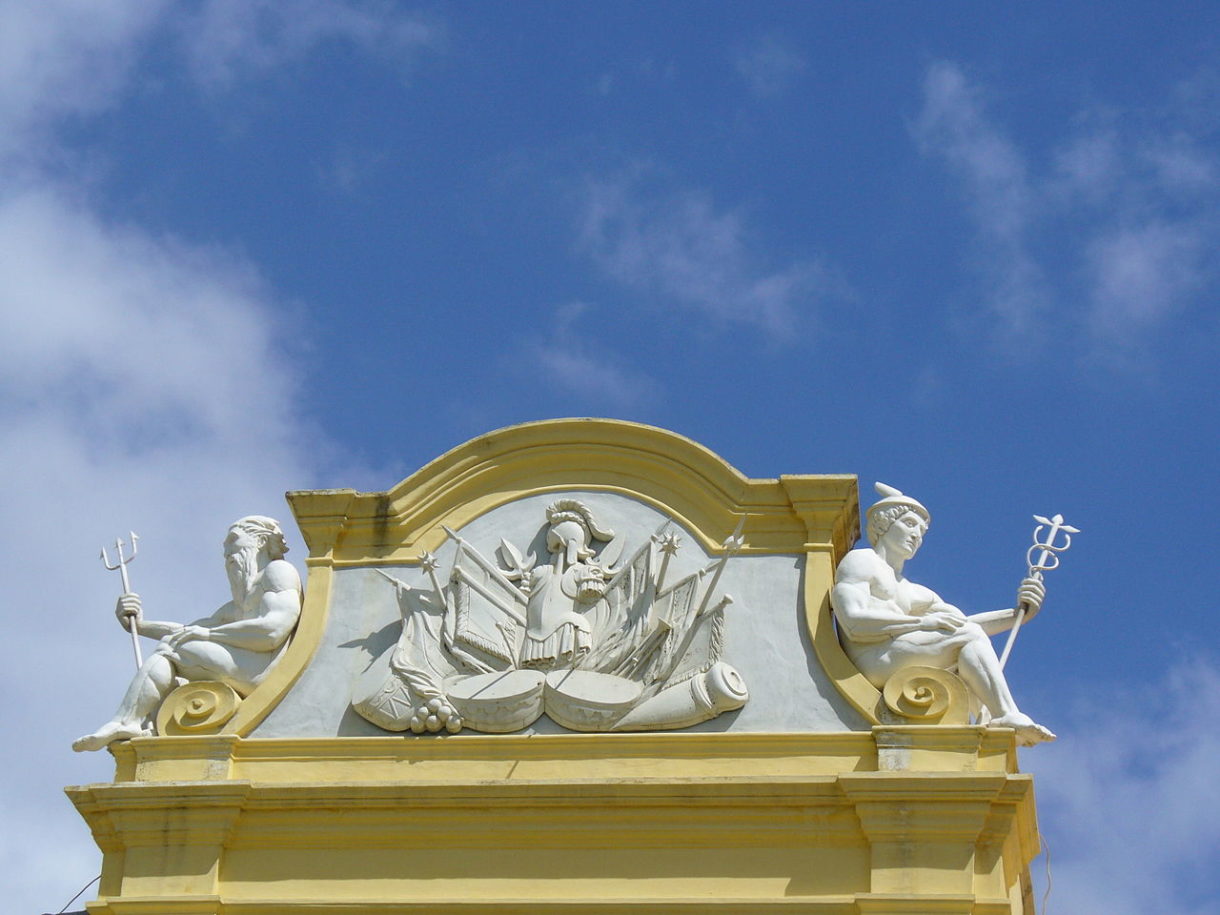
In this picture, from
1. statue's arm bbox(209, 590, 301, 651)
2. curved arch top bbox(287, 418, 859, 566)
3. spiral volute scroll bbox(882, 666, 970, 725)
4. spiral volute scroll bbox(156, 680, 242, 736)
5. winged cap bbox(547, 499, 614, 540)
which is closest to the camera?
spiral volute scroll bbox(882, 666, 970, 725)

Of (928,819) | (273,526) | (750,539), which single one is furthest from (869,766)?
(273,526)

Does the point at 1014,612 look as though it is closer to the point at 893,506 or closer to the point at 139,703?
the point at 893,506

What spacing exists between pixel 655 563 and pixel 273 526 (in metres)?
2.35

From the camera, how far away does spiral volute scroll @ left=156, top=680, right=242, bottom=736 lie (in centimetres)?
1403

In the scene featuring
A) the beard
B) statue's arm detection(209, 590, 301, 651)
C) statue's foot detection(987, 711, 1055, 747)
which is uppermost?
the beard

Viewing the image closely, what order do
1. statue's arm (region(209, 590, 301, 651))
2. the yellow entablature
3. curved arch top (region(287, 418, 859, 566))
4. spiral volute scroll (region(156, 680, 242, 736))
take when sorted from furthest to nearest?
curved arch top (region(287, 418, 859, 566)) < statue's arm (region(209, 590, 301, 651)) < spiral volute scroll (region(156, 680, 242, 736)) < the yellow entablature

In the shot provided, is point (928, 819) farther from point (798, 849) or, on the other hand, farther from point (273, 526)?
point (273, 526)

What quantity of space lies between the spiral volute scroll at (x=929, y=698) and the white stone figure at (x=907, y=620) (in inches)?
3.3

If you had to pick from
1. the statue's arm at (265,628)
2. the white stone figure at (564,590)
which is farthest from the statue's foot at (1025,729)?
the statue's arm at (265,628)

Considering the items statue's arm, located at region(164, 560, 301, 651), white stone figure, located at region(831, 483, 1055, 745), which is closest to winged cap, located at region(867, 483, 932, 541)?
white stone figure, located at region(831, 483, 1055, 745)

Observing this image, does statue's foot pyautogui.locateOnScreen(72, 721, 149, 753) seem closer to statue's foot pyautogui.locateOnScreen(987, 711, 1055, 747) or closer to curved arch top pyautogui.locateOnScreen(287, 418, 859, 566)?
curved arch top pyautogui.locateOnScreen(287, 418, 859, 566)

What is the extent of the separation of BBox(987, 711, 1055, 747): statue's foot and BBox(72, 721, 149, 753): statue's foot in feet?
16.0

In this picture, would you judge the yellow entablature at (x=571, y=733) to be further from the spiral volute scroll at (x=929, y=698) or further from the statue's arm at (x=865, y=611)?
the statue's arm at (x=865, y=611)

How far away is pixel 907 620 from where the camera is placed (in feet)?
45.5
